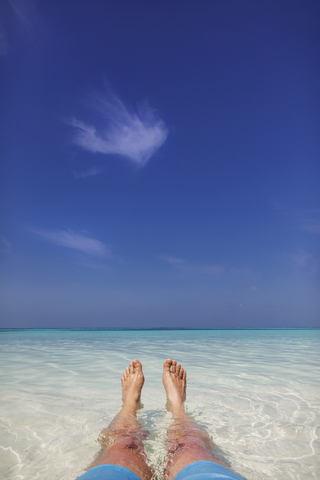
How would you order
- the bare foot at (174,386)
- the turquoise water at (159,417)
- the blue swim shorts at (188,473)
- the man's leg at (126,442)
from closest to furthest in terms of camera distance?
the blue swim shorts at (188,473) → the man's leg at (126,442) → the turquoise water at (159,417) → the bare foot at (174,386)

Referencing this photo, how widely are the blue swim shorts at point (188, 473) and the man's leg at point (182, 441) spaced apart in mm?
148

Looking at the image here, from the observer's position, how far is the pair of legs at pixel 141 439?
1128 mm

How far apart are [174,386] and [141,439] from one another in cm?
103

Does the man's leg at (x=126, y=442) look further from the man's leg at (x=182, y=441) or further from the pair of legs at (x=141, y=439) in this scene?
the man's leg at (x=182, y=441)

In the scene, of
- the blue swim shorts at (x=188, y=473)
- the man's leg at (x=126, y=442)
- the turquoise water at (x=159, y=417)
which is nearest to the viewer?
the blue swim shorts at (x=188, y=473)

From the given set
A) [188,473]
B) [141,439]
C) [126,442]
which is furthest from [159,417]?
[188,473]

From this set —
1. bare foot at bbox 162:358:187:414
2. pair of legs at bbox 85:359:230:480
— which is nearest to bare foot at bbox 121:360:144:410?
pair of legs at bbox 85:359:230:480

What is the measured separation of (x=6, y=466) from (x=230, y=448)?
117 centimetres

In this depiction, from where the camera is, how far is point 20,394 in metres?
2.35

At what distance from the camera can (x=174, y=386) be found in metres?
2.41

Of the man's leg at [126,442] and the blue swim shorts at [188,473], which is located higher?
the blue swim shorts at [188,473]

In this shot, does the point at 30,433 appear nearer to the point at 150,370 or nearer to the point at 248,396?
the point at 248,396

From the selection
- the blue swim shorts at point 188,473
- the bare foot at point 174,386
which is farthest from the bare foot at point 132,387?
the blue swim shorts at point 188,473

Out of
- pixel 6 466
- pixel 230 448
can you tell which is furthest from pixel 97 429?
pixel 230 448
